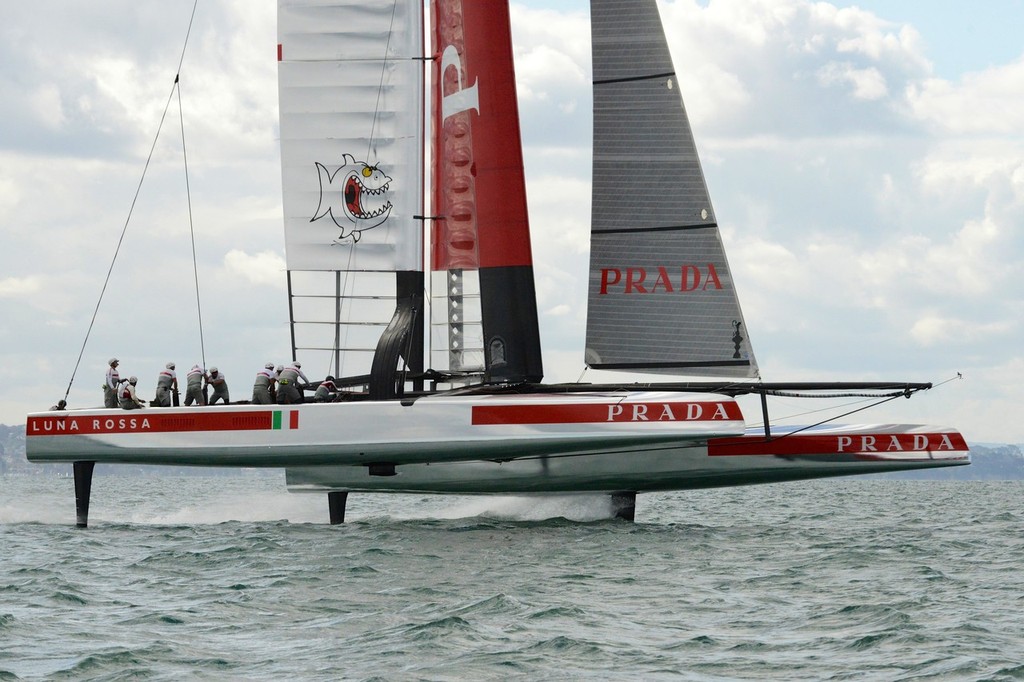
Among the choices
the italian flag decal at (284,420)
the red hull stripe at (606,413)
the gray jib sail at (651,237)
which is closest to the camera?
the red hull stripe at (606,413)

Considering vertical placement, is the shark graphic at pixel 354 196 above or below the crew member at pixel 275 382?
above

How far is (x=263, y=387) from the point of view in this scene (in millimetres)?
16750

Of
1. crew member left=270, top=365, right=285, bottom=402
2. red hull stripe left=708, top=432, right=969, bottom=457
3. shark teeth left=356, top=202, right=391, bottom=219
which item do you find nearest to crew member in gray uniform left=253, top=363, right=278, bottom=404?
crew member left=270, top=365, right=285, bottom=402

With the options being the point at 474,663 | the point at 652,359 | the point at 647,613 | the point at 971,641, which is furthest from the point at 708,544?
the point at 474,663

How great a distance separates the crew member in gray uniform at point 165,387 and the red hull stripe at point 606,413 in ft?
14.4

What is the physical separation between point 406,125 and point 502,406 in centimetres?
399

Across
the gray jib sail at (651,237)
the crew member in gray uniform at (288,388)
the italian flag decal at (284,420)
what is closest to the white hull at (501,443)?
the italian flag decal at (284,420)

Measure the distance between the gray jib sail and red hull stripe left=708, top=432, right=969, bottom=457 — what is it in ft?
3.12

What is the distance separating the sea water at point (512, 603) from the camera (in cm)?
857

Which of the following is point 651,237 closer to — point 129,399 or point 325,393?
point 325,393

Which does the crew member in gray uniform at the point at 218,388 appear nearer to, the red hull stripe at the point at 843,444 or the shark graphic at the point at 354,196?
the shark graphic at the point at 354,196

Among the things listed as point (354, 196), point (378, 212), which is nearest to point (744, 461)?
point (378, 212)

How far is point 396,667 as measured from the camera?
843cm

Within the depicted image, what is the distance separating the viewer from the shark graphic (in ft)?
56.8
